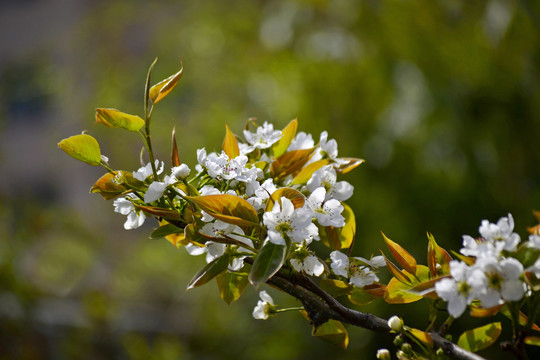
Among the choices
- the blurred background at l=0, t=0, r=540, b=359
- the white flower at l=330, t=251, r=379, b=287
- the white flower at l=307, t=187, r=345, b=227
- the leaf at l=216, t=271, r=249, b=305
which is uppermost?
the white flower at l=307, t=187, r=345, b=227

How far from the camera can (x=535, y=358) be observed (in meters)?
1.76

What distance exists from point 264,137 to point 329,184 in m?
0.10

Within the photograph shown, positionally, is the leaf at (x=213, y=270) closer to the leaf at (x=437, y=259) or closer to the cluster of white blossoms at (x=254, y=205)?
the cluster of white blossoms at (x=254, y=205)

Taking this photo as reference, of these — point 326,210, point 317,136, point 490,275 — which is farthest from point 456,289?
point 317,136

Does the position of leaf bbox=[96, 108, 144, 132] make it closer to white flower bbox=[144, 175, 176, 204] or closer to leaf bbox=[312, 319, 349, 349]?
white flower bbox=[144, 175, 176, 204]

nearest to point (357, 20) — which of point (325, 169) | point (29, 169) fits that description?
point (325, 169)

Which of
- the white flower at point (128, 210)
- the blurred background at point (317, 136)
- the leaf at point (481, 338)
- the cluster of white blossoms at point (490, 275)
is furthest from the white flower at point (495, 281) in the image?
the blurred background at point (317, 136)

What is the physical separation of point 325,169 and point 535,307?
0.23 meters

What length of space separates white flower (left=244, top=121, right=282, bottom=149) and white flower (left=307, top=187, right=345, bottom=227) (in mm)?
109

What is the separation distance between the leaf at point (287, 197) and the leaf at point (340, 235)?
8 centimetres

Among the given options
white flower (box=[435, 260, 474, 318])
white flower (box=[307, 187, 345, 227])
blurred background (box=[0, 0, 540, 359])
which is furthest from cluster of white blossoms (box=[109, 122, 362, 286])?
blurred background (box=[0, 0, 540, 359])

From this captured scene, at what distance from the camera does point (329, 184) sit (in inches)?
20.5

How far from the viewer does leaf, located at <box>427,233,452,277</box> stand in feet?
1.46

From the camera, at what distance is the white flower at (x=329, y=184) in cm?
51
